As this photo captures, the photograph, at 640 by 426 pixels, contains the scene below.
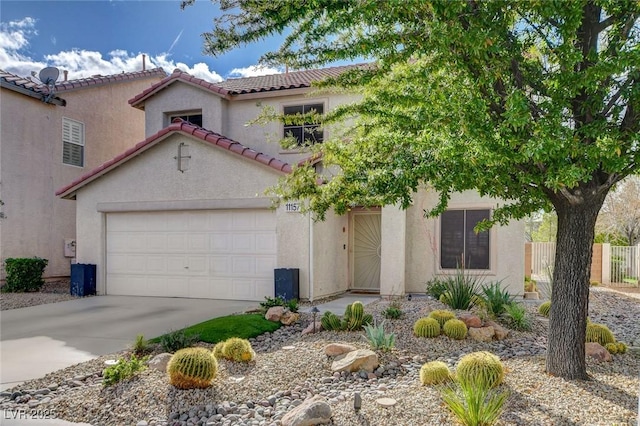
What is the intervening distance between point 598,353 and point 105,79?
19.6 metres

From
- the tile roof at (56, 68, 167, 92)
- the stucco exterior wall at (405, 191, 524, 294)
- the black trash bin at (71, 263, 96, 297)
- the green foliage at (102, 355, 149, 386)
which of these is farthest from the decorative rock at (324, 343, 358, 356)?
the tile roof at (56, 68, 167, 92)

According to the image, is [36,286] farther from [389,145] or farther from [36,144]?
[389,145]

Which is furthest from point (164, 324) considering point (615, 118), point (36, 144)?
point (36, 144)

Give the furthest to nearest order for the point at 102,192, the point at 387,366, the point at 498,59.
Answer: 1. the point at 102,192
2. the point at 387,366
3. the point at 498,59

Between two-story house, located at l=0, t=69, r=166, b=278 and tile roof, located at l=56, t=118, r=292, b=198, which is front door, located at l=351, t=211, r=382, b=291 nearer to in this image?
tile roof, located at l=56, t=118, r=292, b=198

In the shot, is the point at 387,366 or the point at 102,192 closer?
the point at 387,366

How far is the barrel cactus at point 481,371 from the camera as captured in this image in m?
4.89

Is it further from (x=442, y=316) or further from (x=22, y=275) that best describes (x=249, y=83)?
(x=442, y=316)

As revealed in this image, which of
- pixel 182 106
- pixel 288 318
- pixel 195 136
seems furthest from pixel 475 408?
pixel 182 106

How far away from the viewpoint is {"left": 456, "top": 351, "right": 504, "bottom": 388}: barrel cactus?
16.0ft

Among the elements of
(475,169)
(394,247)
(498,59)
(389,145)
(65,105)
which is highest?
(65,105)

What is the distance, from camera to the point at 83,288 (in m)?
13.9

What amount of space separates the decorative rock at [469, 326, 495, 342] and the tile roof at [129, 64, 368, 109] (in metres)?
10.0

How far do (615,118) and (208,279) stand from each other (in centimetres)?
1100
